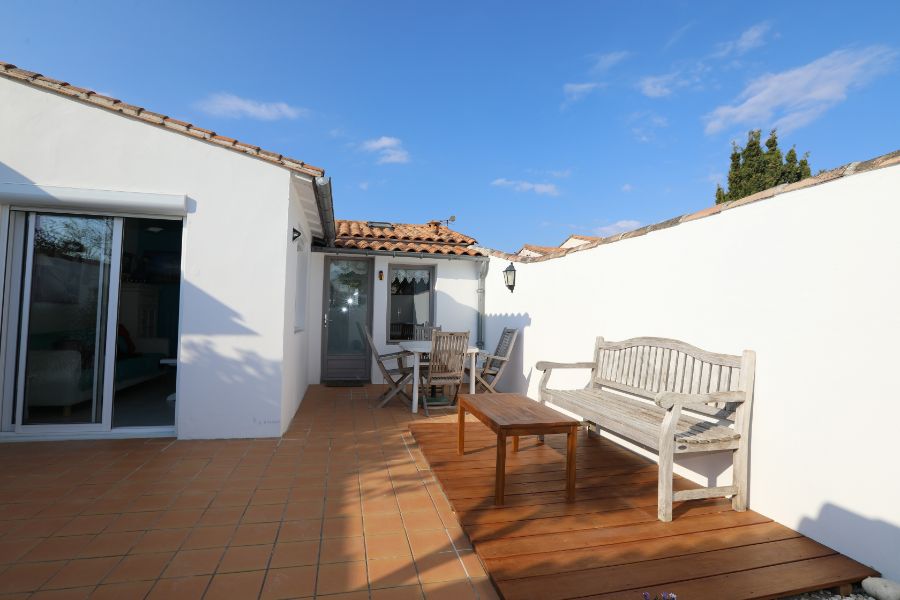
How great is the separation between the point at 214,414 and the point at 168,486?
1114mm

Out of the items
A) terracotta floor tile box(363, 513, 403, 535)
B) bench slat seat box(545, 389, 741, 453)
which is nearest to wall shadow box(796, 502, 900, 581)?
bench slat seat box(545, 389, 741, 453)

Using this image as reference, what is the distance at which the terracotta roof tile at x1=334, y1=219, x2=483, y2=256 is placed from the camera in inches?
286

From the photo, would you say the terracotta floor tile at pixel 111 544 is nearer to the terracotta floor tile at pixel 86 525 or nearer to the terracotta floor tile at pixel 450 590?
the terracotta floor tile at pixel 86 525

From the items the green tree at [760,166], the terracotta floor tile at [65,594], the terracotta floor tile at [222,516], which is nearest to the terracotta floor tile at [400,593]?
the terracotta floor tile at [222,516]

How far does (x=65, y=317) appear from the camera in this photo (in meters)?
3.97

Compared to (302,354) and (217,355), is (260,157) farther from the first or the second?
(302,354)

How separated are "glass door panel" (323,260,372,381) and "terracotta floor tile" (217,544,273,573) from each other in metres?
5.29

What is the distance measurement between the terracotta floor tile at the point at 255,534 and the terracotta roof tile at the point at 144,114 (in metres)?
3.27

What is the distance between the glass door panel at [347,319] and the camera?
292 inches

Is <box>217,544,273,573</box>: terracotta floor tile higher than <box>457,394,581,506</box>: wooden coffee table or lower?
lower

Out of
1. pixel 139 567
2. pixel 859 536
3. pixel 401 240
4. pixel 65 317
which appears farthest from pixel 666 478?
pixel 401 240

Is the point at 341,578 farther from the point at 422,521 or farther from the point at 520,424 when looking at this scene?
the point at 520,424

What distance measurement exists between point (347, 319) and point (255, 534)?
5296 millimetres

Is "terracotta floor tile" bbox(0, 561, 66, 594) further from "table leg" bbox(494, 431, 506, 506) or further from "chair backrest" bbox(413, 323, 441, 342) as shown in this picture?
"chair backrest" bbox(413, 323, 441, 342)
